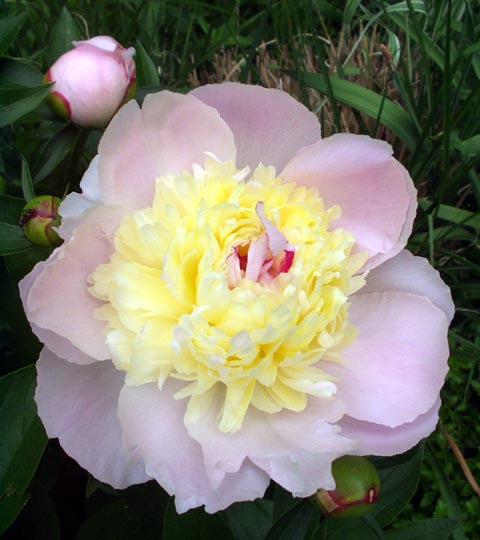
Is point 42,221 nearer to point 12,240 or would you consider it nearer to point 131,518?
point 12,240

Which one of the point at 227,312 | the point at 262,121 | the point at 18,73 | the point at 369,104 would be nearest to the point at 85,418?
the point at 227,312

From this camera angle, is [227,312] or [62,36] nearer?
[227,312]

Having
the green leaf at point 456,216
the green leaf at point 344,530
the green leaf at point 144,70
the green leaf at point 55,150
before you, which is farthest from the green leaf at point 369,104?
the green leaf at point 344,530

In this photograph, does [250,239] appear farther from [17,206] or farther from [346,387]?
[17,206]

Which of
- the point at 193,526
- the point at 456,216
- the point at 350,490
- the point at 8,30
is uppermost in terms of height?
the point at 8,30

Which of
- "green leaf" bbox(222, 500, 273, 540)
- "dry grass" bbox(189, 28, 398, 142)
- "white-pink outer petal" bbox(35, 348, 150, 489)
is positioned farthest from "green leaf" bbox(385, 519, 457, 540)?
"dry grass" bbox(189, 28, 398, 142)

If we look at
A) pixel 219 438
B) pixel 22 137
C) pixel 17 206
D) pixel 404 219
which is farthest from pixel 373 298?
pixel 22 137

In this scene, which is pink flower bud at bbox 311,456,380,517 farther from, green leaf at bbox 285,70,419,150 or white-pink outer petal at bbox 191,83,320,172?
green leaf at bbox 285,70,419,150
